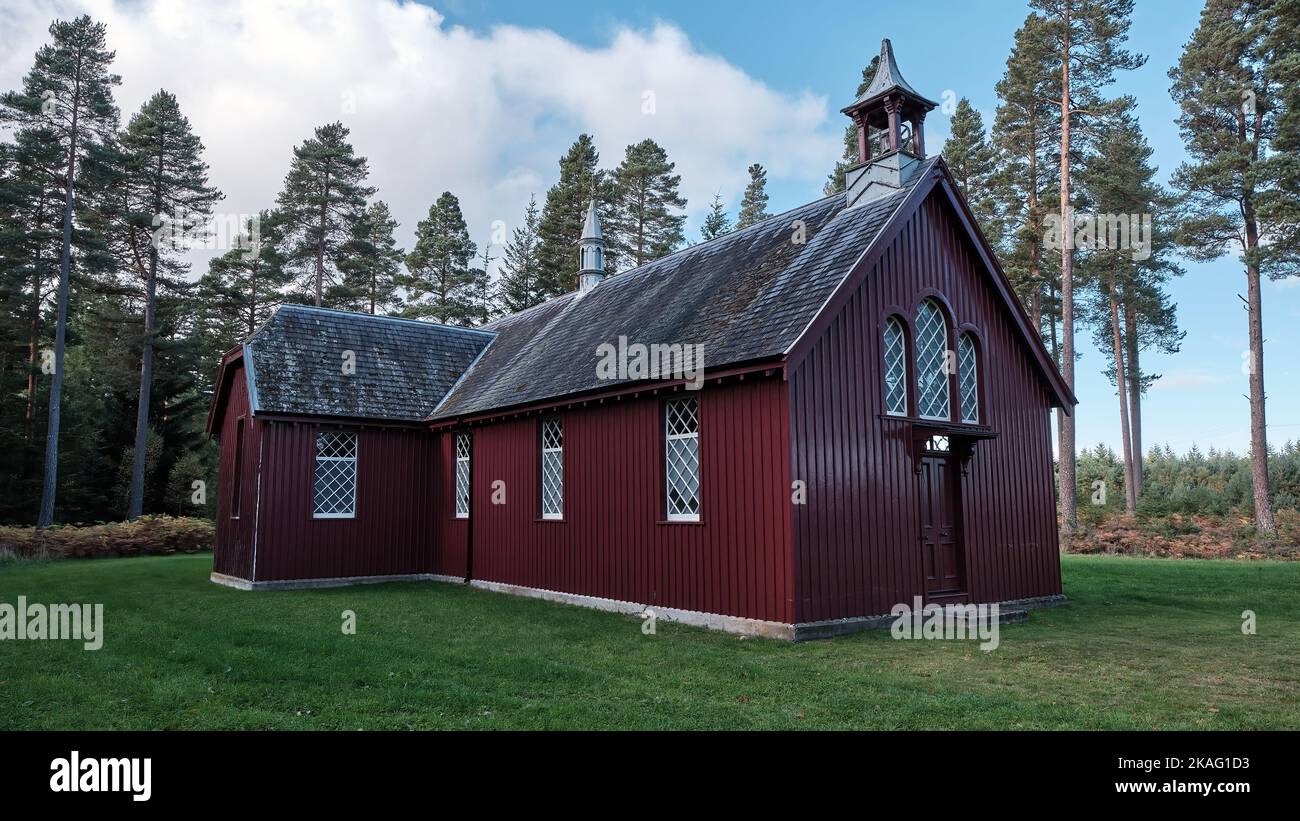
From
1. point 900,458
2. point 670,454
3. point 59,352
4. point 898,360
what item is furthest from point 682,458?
point 59,352

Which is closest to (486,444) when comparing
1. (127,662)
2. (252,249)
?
(127,662)

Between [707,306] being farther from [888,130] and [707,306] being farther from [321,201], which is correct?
[321,201]

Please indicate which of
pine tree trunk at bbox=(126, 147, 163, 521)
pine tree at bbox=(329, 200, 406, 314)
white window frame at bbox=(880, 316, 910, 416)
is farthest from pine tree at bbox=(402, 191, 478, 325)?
white window frame at bbox=(880, 316, 910, 416)

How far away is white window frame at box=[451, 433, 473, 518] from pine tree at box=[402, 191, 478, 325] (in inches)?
911

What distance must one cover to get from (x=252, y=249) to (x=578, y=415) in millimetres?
29733

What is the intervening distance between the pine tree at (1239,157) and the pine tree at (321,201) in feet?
104

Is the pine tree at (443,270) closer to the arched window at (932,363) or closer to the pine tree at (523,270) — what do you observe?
the pine tree at (523,270)

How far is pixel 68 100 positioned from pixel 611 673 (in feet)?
102

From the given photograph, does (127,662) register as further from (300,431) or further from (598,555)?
(300,431)

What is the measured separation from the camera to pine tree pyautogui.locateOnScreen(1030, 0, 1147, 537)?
78.6ft

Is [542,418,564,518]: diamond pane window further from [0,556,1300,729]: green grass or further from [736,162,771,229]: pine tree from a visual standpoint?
[736,162,771,229]: pine tree

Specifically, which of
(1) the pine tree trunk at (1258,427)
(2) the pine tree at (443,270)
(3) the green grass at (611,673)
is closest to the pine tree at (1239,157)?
(1) the pine tree trunk at (1258,427)

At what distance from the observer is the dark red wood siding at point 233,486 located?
642 inches

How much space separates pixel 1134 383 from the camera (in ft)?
117
